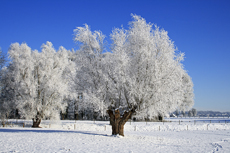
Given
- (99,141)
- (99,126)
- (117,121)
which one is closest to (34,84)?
(99,126)

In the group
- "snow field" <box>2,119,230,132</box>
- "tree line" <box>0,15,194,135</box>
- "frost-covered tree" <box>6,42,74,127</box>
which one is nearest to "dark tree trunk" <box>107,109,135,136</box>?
"tree line" <box>0,15,194,135</box>

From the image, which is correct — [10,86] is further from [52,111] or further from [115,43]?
[115,43]

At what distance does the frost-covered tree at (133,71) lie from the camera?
17172 mm

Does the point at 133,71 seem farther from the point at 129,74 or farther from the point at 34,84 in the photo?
the point at 34,84

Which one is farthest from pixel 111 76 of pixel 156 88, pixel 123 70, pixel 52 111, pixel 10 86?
pixel 10 86

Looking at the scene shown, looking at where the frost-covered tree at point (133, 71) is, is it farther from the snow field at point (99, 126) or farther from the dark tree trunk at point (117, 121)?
the snow field at point (99, 126)

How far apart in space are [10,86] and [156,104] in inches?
971

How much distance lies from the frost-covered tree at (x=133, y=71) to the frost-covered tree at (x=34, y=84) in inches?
470

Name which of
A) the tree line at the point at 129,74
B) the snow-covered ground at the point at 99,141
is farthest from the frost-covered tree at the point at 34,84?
the tree line at the point at 129,74

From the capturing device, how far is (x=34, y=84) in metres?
31.9

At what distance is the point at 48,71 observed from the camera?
33219 millimetres

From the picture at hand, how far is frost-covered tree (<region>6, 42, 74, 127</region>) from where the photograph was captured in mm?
30984

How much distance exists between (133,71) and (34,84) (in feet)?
65.5

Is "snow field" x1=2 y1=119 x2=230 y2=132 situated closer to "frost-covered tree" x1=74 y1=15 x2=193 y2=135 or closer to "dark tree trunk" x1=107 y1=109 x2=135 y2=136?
"dark tree trunk" x1=107 y1=109 x2=135 y2=136
